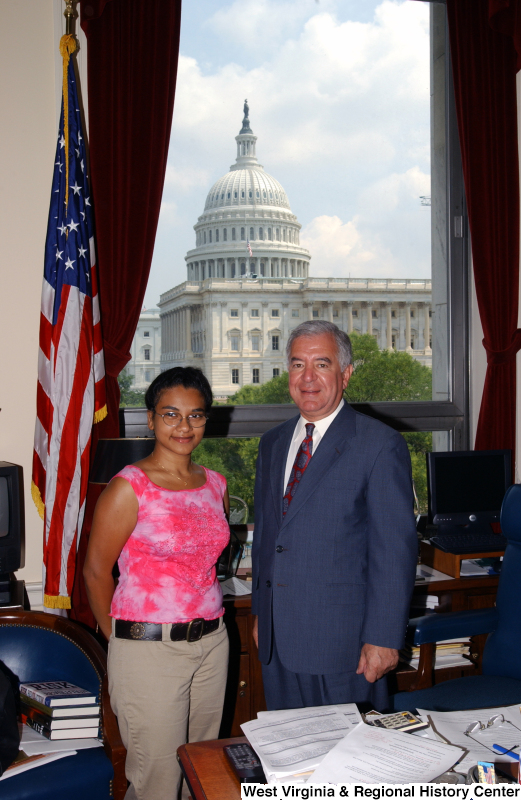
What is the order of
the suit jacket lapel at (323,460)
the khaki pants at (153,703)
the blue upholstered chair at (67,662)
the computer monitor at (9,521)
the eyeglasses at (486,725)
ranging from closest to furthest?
1. the eyeglasses at (486,725)
2. the khaki pants at (153,703)
3. the suit jacket lapel at (323,460)
4. the blue upholstered chair at (67,662)
5. the computer monitor at (9,521)

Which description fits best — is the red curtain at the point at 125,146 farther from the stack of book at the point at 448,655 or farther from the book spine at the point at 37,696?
the stack of book at the point at 448,655

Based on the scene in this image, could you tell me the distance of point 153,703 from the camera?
159 cm

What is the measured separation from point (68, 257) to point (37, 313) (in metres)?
0.31

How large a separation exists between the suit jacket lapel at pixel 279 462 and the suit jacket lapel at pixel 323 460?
86 mm

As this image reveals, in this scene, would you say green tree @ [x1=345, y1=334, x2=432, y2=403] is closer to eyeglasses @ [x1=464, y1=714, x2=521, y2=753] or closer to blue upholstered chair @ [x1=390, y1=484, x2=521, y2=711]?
blue upholstered chair @ [x1=390, y1=484, x2=521, y2=711]

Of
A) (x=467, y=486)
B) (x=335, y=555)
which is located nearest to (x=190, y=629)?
(x=335, y=555)

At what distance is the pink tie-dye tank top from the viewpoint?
1.63 metres

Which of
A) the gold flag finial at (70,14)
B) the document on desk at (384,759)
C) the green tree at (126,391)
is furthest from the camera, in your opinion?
the green tree at (126,391)

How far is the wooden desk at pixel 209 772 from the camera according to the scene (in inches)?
46.0

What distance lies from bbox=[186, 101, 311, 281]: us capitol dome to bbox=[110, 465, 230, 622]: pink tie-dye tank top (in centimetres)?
183

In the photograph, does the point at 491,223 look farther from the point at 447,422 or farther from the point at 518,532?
the point at 518,532

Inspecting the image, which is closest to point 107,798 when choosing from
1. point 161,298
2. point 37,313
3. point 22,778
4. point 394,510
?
point 22,778

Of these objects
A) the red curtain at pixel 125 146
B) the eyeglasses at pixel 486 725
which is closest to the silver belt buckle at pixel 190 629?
the eyeglasses at pixel 486 725

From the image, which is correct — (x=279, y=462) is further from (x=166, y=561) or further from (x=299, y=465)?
(x=166, y=561)
